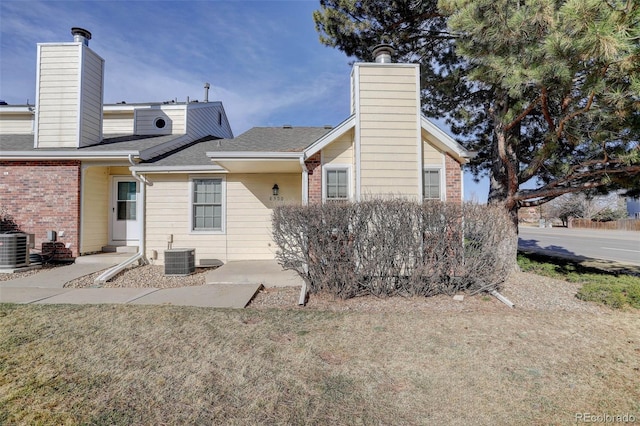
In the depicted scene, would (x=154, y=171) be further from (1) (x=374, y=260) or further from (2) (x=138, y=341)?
(1) (x=374, y=260)

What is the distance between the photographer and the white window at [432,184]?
309 inches

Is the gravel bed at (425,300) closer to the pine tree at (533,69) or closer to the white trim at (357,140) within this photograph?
the pine tree at (533,69)

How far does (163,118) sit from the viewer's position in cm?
1270

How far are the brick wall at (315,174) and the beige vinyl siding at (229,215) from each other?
1473 mm

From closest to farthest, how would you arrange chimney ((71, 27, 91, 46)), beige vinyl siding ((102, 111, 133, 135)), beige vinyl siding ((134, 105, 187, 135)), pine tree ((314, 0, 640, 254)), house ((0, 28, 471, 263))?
pine tree ((314, 0, 640, 254)) → house ((0, 28, 471, 263)) → chimney ((71, 27, 91, 46)) → beige vinyl siding ((134, 105, 187, 135)) → beige vinyl siding ((102, 111, 133, 135))

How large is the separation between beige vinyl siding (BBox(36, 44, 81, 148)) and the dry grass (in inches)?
281

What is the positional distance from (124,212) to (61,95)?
4062mm

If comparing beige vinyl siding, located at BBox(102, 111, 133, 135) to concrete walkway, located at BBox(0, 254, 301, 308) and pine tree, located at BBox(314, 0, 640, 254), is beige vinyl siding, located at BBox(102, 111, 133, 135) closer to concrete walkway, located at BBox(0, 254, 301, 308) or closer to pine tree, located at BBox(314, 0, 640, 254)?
concrete walkway, located at BBox(0, 254, 301, 308)

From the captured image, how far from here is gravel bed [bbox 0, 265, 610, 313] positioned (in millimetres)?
5270

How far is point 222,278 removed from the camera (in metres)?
6.93

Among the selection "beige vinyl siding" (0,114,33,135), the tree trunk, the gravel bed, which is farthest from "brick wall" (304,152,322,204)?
"beige vinyl siding" (0,114,33,135)

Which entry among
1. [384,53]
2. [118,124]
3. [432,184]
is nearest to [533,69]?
[432,184]

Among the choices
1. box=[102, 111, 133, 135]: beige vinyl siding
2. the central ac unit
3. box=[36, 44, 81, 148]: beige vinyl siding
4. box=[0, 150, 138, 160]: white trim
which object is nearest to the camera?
the central ac unit

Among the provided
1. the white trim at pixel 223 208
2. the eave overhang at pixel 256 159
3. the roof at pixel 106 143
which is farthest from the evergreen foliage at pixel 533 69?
the roof at pixel 106 143
